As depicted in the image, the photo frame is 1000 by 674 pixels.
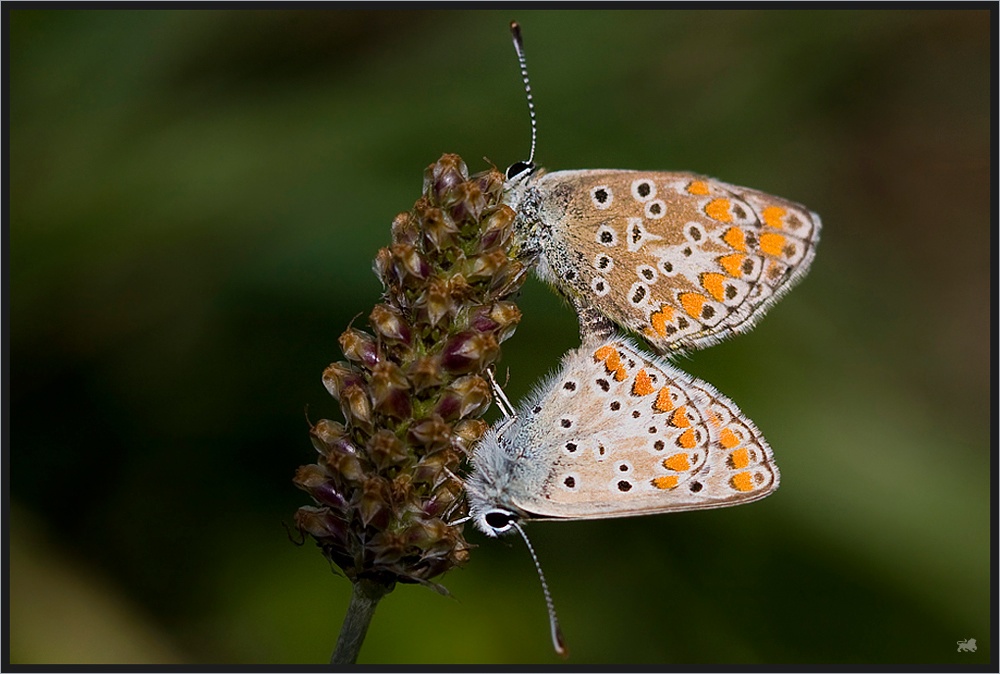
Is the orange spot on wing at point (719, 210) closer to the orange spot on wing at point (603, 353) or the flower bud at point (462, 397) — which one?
the orange spot on wing at point (603, 353)

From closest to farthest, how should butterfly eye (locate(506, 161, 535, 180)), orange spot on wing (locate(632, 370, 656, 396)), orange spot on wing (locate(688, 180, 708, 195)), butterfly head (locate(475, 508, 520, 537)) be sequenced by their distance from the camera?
butterfly head (locate(475, 508, 520, 537)) < orange spot on wing (locate(632, 370, 656, 396)) < butterfly eye (locate(506, 161, 535, 180)) < orange spot on wing (locate(688, 180, 708, 195))

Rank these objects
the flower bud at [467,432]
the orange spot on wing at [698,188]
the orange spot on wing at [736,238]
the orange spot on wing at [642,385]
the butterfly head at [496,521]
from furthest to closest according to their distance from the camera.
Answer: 1. the orange spot on wing at [736,238]
2. the orange spot on wing at [698,188]
3. the orange spot on wing at [642,385]
4. the butterfly head at [496,521]
5. the flower bud at [467,432]

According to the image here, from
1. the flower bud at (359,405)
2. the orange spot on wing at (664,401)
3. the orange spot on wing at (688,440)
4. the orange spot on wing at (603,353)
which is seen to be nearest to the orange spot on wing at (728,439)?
the orange spot on wing at (688,440)

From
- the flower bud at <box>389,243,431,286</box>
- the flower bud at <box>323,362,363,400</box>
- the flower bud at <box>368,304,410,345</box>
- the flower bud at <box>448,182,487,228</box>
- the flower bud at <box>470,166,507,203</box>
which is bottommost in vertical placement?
Answer: the flower bud at <box>323,362,363,400</box>

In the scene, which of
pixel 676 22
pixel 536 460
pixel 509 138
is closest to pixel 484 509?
pixel 536 460

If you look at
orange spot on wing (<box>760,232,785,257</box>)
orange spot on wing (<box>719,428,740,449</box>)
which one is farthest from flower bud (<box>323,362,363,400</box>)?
orange spot on wing (<box>760,232,785,257</box>)

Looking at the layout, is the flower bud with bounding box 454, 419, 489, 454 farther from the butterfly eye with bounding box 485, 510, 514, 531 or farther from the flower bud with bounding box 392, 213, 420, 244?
the flower bud with bounding box 392, 213, 420, 244

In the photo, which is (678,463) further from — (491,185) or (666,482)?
(491,185)

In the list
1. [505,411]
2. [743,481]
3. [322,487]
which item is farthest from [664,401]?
[322,487]
